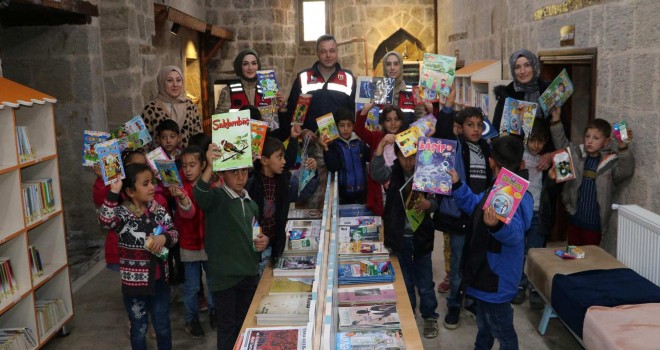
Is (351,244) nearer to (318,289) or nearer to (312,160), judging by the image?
(312,160)

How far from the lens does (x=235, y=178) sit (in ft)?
10.9

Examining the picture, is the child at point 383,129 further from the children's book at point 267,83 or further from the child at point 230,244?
the child at point 230,244

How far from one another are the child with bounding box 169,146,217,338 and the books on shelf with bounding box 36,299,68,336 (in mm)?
881

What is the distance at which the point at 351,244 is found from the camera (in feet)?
12.8

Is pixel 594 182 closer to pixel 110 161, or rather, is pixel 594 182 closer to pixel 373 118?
pixel 373 118

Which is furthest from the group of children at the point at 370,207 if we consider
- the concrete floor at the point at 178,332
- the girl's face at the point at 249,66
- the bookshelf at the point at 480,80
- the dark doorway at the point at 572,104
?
the bookshelf at the point at 480,80

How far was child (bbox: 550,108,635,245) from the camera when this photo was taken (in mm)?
4098

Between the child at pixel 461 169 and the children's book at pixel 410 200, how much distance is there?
0.89ft

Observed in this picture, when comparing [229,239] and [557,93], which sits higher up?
[557,93]

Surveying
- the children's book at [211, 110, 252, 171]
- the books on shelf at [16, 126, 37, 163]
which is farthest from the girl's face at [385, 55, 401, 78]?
the books on shelf at [16, 126, 37, 163]

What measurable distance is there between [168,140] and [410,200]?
1.88 m

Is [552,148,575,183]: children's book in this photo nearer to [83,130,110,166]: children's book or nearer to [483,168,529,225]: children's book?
[483,168,529,225]: children's book

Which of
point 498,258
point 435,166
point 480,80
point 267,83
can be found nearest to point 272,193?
point 435,166

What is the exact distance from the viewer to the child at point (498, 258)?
122 inches
